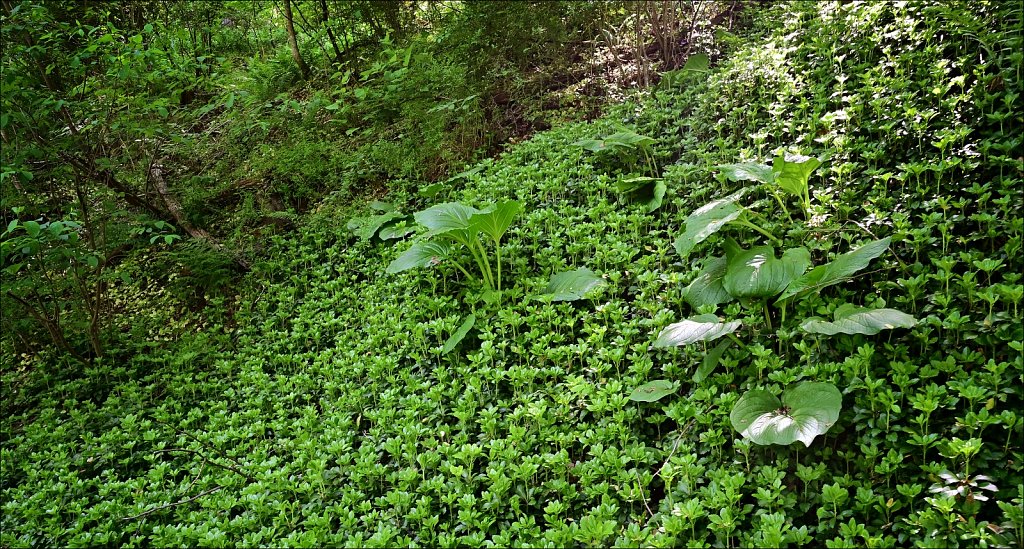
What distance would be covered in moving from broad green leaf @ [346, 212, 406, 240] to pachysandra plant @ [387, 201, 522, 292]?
1.09m

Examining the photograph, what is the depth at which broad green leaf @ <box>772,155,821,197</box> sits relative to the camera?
2.99 metres

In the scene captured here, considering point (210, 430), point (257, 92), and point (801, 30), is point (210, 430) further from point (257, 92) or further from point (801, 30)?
point (801, 30)

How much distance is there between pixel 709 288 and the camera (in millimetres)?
2938

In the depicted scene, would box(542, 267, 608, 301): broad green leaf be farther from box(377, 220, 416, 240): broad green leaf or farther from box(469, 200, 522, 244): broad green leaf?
box(377, 220, 416, 240): broad green leaf

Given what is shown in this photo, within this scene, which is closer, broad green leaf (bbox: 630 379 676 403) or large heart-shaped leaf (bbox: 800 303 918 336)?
large heart-shaped leaf (bbox: 800 303 918 336)

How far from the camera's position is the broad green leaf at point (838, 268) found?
2490 mm

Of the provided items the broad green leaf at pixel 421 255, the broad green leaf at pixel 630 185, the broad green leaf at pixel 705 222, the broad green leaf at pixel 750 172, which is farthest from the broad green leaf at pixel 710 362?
the broad green leaf at pixel 421 255

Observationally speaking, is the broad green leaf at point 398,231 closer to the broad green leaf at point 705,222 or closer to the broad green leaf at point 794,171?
the broad green leaf at point 705,222

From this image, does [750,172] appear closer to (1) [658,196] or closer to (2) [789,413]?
(1) [658,196]

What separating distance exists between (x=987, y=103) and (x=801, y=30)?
6.42ft

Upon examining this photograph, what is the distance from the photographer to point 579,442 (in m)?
2.69

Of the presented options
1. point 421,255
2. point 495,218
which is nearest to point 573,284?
point 495,218

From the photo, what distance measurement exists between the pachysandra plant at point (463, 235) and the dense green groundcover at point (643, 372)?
16 centimetres

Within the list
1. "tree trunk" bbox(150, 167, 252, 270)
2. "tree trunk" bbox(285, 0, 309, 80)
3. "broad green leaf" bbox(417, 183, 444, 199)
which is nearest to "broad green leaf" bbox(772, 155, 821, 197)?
"broad green leaf" bbox(417, 183, 444, 199)
